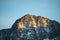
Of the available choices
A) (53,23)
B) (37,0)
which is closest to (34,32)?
(53,23)

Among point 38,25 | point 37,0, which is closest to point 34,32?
point 38,25

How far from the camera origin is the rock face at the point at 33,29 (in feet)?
11.4

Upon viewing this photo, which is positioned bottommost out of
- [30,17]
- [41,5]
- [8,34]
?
[8,34]

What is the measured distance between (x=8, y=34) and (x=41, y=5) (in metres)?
0.87

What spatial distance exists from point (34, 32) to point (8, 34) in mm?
511

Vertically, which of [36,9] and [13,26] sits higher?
[36,9]

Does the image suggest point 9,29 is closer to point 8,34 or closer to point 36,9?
point 8,34

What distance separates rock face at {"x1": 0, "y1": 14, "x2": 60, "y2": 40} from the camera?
3.46 meters

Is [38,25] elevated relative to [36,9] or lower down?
lower down

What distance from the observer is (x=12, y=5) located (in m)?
3.63

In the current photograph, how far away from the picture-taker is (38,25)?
11.4 feet

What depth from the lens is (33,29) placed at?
11.4 ft

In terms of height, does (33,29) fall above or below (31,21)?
below

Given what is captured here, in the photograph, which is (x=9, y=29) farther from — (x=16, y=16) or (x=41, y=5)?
(x=41, y=5)
